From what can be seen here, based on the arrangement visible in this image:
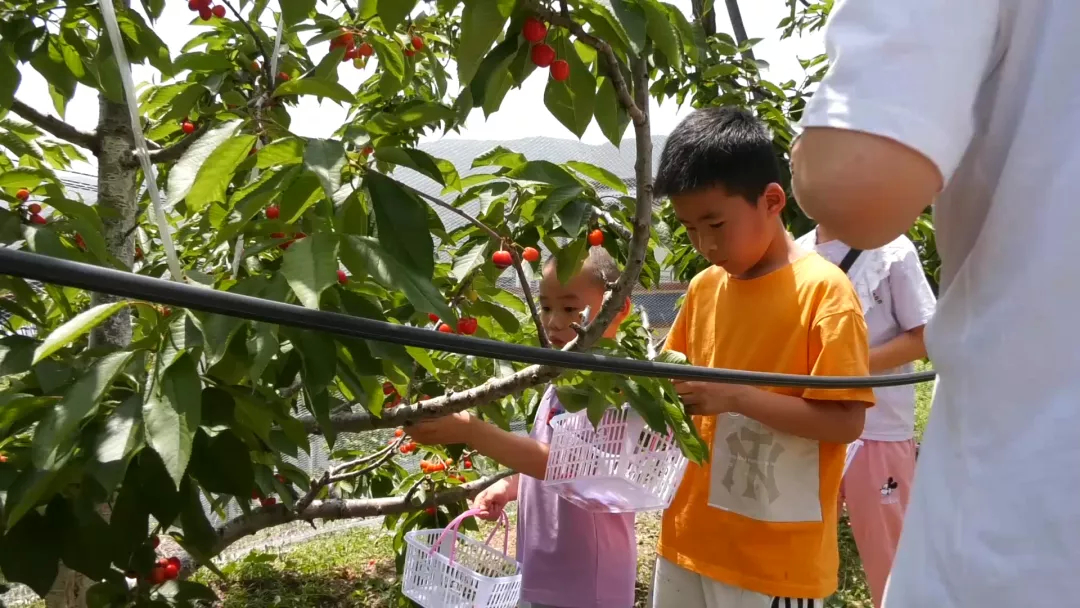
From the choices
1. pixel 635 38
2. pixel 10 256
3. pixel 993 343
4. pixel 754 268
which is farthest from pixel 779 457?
pixel 10 256

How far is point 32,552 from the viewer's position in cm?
101

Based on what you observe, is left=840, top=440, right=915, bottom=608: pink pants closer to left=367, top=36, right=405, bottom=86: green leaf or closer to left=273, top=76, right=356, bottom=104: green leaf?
left=367, top=36, right=405, bottom=86: green leaf

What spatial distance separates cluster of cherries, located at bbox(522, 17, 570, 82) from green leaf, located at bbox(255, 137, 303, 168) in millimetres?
283

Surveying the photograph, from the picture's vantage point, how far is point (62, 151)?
5.82ft

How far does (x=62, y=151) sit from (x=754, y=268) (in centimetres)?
144

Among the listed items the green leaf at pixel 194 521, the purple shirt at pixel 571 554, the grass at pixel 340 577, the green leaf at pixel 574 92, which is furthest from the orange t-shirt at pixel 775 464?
the grass at pixel 340 577

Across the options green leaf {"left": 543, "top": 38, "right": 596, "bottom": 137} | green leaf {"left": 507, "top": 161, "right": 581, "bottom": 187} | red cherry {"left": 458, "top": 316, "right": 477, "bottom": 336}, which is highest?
green leaf {"left": 543, "top": 38, "right": 596, "bottom": 137}

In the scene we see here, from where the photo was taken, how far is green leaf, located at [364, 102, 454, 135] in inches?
38.1

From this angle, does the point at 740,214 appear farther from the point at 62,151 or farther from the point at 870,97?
the point at 62,151

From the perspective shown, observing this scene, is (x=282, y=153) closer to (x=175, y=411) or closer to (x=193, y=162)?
(x=193, y=162)

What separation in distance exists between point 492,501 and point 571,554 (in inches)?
8.4

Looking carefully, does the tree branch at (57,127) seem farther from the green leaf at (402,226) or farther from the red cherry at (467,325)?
the green leaf at (402,226)

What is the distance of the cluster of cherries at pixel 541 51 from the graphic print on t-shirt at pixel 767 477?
0.74 metres

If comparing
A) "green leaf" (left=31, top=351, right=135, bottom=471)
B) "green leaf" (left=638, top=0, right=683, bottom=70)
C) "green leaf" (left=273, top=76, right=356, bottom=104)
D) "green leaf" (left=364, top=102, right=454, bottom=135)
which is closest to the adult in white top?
"green leaf" (left=638, top=0, right=683, bottom=70)
